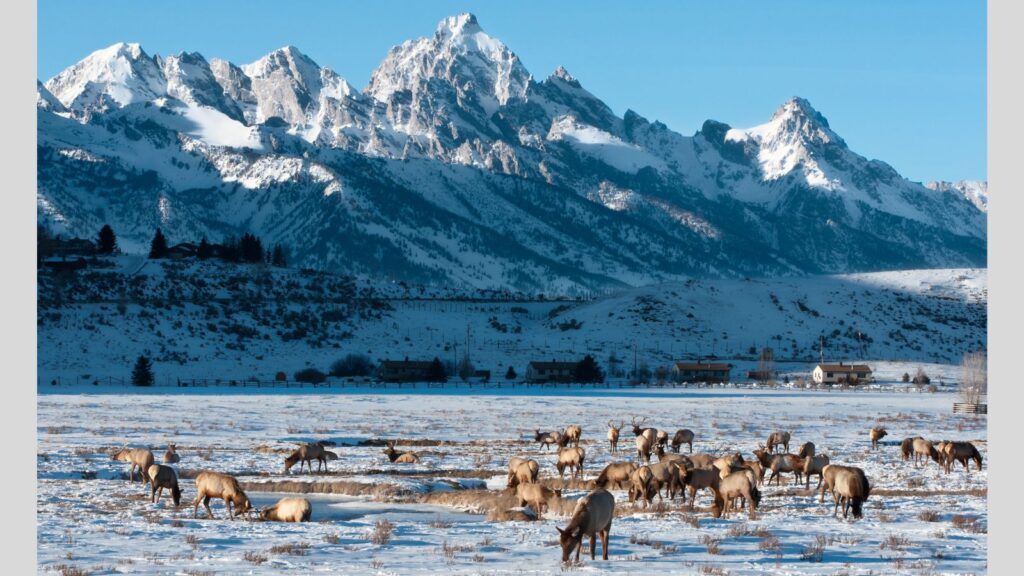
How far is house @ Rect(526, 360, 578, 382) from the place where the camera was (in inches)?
5168

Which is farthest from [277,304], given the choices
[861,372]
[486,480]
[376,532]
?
[376,532]

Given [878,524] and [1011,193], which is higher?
[1011,193]

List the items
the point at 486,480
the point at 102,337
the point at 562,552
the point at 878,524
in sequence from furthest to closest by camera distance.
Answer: the point at 102,337 < the point at 486,480 < the point at 878,524 < the point at 562,552

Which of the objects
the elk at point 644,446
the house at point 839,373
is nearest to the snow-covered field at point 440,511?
the elk at point 644,446

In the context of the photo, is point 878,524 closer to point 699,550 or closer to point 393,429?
point 699,550

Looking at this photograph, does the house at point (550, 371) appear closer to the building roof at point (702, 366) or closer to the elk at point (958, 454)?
the building roof at point (702, 366)

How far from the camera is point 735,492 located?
96.2 ft

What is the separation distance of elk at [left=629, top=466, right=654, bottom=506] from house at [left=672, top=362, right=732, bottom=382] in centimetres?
10599

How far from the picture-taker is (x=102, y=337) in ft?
454

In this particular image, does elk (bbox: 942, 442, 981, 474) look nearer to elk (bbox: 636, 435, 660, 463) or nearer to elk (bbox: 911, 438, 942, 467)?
elk (bbox: 911, 438, 942, 467)

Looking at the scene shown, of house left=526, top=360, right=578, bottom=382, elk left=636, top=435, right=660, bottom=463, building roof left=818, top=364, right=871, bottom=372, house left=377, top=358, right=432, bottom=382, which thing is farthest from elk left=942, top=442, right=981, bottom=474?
building roof left=818, top=364, right=871, bottom=372

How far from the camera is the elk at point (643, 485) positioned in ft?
100

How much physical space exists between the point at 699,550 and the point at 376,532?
6.75 m

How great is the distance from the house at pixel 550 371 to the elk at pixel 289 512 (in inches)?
3963
